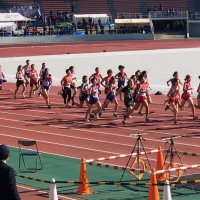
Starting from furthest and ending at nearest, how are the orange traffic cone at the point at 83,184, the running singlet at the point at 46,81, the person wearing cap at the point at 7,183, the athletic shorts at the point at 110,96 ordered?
the running singlet at the point at 46,81
the athletic shorts at the point at 110,96
the orange traffic cone at the point at 83,184
the person wearing cap at the point at 7,183

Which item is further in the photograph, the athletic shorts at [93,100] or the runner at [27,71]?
the runner at [27,71]

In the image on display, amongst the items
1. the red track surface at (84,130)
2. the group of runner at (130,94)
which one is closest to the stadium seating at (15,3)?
the red track surface at (84,130)

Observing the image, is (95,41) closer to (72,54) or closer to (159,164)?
(72,54)

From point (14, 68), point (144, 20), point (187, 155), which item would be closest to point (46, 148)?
point (187, 155)

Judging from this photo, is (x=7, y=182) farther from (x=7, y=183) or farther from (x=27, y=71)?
(x=27, y=71)

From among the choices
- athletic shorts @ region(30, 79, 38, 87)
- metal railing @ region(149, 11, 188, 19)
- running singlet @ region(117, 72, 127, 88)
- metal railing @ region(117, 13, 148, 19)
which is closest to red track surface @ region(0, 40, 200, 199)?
running singlet @ region(117, 72, 127, 88)

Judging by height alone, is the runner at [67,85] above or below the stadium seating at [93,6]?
below

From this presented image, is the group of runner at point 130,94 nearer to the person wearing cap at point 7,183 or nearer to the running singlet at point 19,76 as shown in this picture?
the running singlet at point 19,76

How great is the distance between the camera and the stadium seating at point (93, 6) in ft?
301

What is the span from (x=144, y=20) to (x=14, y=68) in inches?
1715

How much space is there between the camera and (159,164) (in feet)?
46.3

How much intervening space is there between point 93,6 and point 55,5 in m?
5.16

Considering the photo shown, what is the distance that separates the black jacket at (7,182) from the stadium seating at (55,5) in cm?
8127

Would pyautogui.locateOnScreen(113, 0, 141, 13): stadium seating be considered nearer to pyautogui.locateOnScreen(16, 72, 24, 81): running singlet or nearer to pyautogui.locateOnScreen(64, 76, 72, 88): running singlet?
pyautogui.locateOnScreen(16, 72, 24, 81): running singlet
